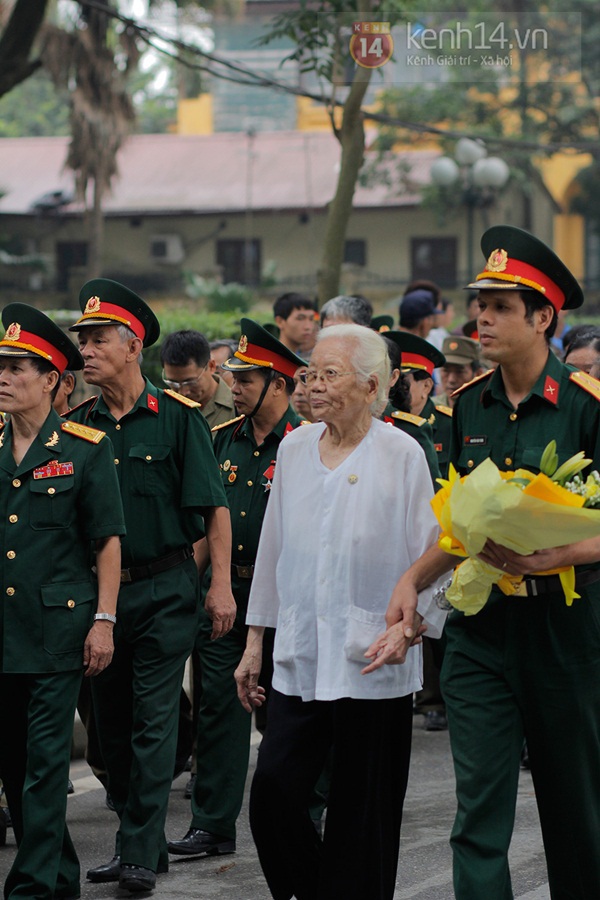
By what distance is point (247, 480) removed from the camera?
277 inches

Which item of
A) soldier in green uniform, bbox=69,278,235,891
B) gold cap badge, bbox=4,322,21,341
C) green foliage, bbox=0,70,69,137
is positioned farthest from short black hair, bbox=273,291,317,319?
green foliage, bbox=0,70,69,137

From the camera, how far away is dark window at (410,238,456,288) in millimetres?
41500

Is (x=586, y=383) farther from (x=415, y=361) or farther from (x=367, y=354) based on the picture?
(x=415, y=361)

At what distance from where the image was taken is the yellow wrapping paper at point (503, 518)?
14.3 ft

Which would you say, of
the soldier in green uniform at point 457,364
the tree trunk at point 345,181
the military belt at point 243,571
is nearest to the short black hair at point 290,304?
the soldier in green uniform at point 457,364

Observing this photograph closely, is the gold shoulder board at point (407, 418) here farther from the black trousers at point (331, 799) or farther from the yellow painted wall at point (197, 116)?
the yellow painted wall at point (197, 116)

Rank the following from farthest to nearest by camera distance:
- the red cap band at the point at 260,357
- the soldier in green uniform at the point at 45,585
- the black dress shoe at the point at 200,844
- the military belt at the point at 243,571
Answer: the red cap band at the point at 260,357, the military belt at the point at 243,571, the black dress shoe at the point at 200,844, the soldier in green uniform at the point at 45,585

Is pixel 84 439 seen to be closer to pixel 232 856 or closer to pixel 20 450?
pixel 20 450

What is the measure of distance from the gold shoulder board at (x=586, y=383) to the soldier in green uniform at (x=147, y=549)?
187cm

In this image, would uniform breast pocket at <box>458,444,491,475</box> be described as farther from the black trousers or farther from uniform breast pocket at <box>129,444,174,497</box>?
uniform breast pocket at <box>129,444,174,497</box>

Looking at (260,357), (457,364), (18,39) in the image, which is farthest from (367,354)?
(18,39)

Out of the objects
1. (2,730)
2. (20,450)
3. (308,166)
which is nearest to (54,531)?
(20,450)

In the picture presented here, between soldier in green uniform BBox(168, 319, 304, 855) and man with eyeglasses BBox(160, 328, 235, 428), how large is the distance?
88cm

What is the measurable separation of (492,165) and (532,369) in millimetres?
21788
